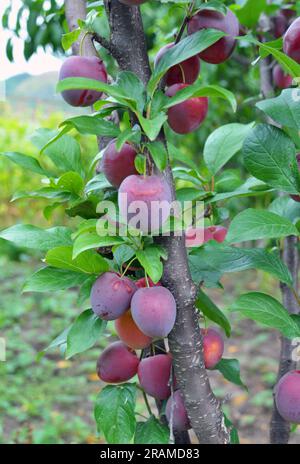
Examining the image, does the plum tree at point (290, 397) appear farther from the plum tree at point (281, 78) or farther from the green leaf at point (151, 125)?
the plum tree at point (281, 78)

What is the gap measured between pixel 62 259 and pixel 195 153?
2959 millimetres

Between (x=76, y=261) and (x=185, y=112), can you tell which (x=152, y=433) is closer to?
(x=76, y=261)

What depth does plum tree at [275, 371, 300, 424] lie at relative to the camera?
0.78m

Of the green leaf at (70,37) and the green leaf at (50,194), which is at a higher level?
the green leaf at (70,37)

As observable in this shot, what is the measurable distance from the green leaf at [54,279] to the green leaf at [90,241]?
4.5 inches

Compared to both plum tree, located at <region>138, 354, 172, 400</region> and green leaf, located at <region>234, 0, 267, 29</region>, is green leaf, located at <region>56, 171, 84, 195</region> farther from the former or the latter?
green leaf, located at <region>234, 0, 267, 29</region>

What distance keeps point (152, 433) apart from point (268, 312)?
0.86ft

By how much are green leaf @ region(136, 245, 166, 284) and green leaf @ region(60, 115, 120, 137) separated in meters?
0.14

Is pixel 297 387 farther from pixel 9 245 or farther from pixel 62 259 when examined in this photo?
pixel 9 245

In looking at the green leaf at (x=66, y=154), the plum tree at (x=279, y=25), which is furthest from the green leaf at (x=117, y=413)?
the plum tree at (x=279, y=25)

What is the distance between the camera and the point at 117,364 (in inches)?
32.9

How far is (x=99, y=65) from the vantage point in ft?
2.43

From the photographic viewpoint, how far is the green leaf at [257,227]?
0.70 m

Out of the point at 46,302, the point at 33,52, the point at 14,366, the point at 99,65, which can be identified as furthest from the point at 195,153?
the point at 99,65
